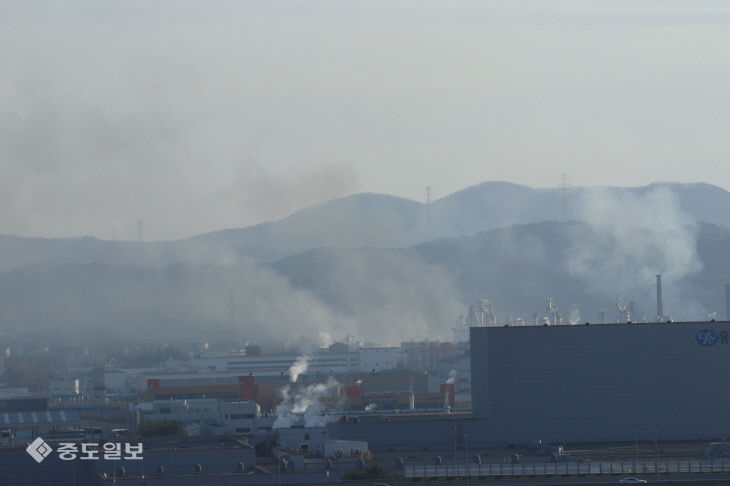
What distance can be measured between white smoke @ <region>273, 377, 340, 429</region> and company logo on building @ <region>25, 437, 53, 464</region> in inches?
829

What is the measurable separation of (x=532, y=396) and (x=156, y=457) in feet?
59.9

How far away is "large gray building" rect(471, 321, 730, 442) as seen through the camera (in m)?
57.4

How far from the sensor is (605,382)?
57906mm

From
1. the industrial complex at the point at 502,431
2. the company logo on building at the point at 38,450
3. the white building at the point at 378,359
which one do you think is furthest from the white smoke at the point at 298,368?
the company logo on building at the point at 38,450

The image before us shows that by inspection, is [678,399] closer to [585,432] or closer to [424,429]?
[585,432]

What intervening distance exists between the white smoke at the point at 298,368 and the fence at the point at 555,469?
216ft

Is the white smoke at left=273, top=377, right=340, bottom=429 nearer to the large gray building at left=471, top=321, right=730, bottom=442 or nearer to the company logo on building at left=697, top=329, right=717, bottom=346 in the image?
the large gray building at left=471, top=321, right=730, bottom=442

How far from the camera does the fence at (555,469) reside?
4478 cm

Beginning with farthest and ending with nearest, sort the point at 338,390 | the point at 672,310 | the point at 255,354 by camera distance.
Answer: the point at 672,310 < the point at 255,354 < the point at 338,390

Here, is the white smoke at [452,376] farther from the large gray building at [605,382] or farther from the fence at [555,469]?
the fence at [555,469]

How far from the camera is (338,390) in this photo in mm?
95812

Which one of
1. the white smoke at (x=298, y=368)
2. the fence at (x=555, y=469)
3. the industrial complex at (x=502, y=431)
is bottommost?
the fence at (x=555, y=469)

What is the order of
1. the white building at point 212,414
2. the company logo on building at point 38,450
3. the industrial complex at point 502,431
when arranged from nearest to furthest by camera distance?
the industrial complex at point 502,431 < the company logo on building at point 38,450 < the white building at point 212,414

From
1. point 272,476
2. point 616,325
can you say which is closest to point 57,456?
point 272,476
